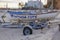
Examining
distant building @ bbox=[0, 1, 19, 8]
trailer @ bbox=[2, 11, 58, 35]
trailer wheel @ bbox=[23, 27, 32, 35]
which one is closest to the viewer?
trailer wheel @ bbox=[23, 27, 32, 35]

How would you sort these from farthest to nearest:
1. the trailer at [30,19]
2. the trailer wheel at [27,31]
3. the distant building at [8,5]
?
the distant building at [8,5], the trailer at [30,19], the trailer wheel at [27,31]

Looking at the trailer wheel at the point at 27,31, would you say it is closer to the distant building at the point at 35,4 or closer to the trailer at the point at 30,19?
the trailer at the point at 30,19

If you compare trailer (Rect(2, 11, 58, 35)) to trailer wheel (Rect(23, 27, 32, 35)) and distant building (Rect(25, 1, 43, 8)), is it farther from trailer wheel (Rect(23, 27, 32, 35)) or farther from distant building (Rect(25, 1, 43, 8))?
trailer wheel (Rect(23, 27, 32, 35))

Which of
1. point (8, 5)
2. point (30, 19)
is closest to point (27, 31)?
point (30, 19)

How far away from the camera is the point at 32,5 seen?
1534 centimetres

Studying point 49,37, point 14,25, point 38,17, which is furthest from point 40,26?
point 49,37

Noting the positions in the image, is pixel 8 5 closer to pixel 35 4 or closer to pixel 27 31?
pixel 35 4

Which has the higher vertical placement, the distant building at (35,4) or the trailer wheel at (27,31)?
the distant building at (35,4)

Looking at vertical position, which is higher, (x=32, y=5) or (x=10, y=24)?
(x=32, y=5)

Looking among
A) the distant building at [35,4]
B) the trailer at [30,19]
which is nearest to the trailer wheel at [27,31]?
the trailer at [30,19]

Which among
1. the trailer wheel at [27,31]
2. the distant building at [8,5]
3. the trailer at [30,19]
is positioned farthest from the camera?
the distant building at [8,5]

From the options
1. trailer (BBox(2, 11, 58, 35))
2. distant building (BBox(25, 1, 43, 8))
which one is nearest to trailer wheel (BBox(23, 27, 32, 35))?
trailer (BBox(2, 11, 58, 35))

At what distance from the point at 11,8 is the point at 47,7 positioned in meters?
2.26

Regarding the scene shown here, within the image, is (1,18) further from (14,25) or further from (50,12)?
(50,12)
